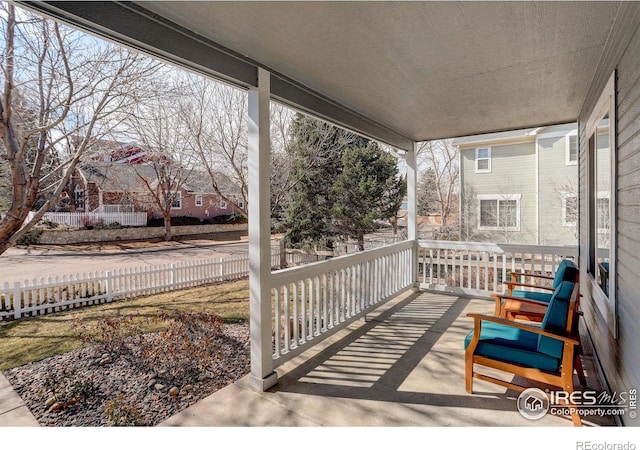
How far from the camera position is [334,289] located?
3.93 meters

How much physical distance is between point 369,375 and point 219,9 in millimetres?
2970

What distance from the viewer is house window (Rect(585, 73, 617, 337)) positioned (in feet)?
7.47

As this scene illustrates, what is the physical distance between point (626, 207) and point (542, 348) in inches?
42.1

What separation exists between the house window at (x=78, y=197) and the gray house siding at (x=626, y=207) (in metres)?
9.94

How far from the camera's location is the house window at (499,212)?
10.5m

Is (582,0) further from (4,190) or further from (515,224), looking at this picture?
(515,224)

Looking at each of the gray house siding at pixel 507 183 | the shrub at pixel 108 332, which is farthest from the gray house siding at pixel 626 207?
the gray house siding at pixel 507 183

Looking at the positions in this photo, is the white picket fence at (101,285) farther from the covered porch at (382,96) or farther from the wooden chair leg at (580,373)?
the wooden chair leg at (580,373)

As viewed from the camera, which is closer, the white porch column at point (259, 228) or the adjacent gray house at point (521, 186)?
the white porch column at point (259, 228)

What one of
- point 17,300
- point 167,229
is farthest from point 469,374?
point 167,229

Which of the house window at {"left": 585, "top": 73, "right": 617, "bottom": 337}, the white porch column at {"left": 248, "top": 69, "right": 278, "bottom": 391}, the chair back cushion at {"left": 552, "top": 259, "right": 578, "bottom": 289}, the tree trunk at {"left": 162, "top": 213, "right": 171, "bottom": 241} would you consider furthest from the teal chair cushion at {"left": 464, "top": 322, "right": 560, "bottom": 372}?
the tree trunk at {"left": 162, "top": 213, "right": 171, "bottom": 241}

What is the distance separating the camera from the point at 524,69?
2.85 meters

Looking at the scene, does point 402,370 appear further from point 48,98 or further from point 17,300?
point 17,300

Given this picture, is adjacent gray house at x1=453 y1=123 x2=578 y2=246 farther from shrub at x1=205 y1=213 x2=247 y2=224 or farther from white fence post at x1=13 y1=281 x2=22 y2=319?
white fence post at x1=13 y1=281 x2=22 y2=319
